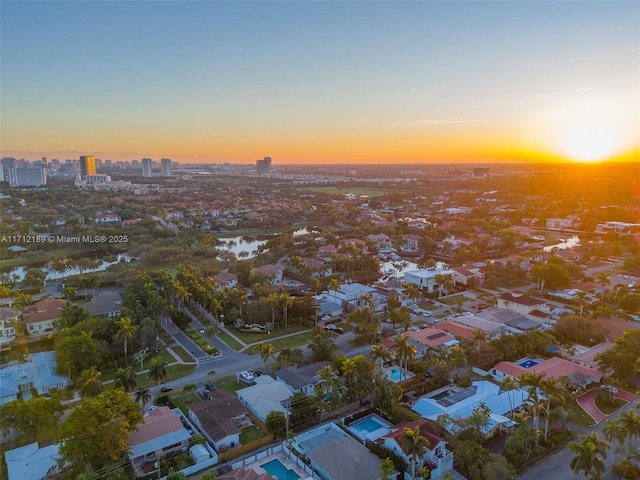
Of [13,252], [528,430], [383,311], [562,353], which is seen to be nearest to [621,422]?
[528,430]

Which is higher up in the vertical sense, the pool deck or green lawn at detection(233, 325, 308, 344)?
green lawn at detection(233, 325, 308, 344)

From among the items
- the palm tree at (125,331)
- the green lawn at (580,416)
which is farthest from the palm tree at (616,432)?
the palm tree at (125,331)

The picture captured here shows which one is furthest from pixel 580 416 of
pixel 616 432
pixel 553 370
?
pixel 616 432

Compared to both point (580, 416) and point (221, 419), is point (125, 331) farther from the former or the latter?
point (580, 416)

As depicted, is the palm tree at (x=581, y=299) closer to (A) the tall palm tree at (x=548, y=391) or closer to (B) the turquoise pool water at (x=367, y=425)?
(A) the tall palm tree at (x=548, y=391)

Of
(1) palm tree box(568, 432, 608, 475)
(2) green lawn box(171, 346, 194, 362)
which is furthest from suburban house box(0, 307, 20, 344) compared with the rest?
(1) palm tree box(568, 432, 608, 475)

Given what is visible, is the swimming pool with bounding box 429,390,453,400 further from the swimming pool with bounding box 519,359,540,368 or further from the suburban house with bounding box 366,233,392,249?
the suburban house with bounding box 366,233,392,249
